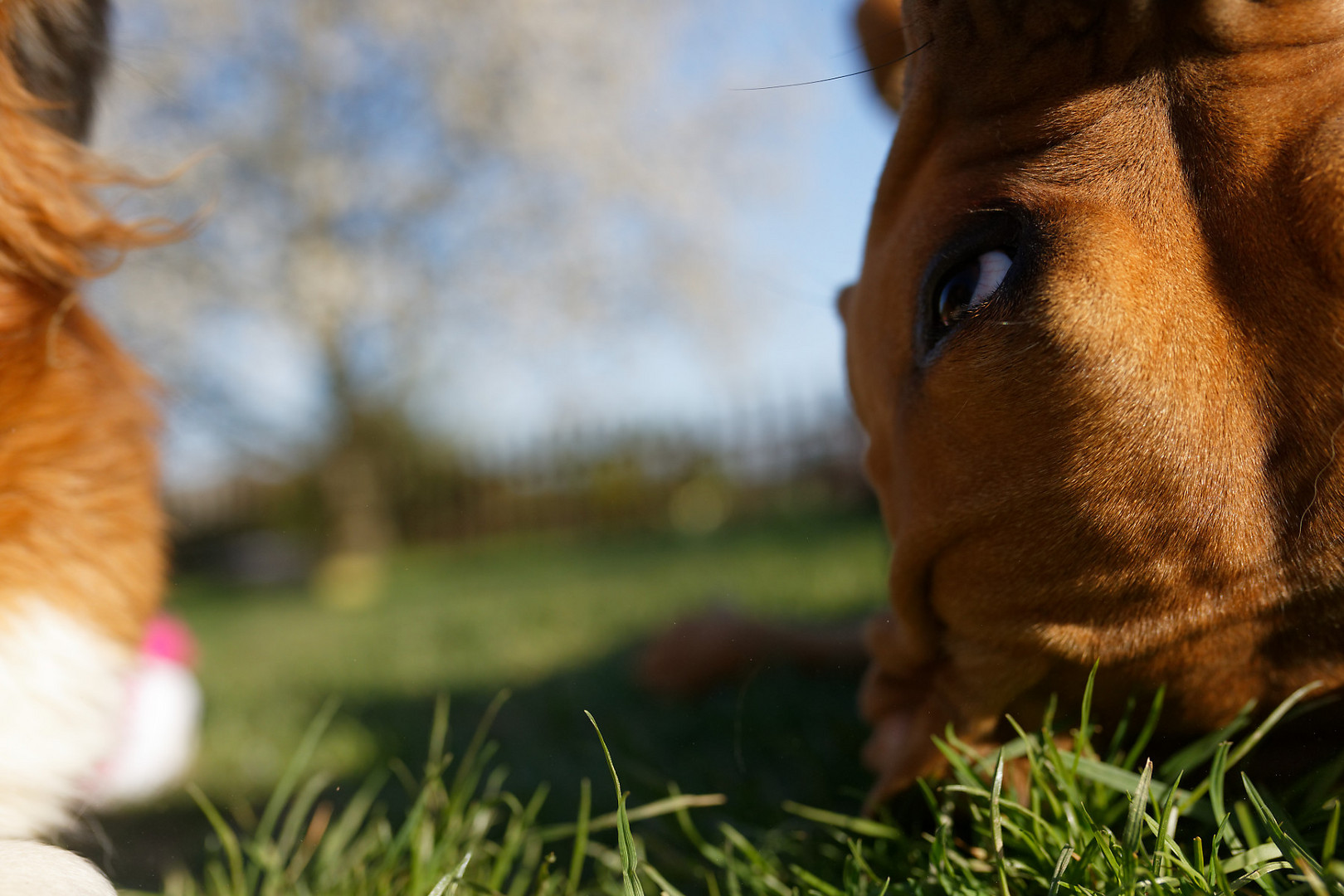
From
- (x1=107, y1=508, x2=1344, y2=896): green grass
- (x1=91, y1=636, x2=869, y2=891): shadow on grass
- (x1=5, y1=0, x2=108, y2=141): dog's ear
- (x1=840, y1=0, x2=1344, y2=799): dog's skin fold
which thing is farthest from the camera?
(x1=91, y1=636, x2=869, y2=891): shadow on grass

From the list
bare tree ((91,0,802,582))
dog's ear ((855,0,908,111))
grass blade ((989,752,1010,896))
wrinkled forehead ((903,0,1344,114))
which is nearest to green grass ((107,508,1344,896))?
grass blade ((989,752,1010,896))

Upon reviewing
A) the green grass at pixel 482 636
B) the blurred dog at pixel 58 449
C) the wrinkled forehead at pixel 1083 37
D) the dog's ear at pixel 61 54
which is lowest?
the green grass at pixel 482 636

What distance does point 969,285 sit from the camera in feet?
2.94

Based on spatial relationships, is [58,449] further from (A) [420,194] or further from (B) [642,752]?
(A) [420,194]

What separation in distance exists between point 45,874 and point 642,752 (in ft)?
3.65

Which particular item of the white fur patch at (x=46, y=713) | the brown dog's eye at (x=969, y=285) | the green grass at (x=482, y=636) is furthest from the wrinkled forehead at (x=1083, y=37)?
the green grass at (x=482, y=636)

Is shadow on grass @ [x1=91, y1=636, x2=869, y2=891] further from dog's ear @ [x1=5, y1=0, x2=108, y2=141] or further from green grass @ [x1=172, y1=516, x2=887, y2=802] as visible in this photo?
dog's ear @ [x1=5, y1=0, x2=108, y2=141]

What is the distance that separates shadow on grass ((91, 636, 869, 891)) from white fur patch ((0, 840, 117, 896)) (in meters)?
0.19

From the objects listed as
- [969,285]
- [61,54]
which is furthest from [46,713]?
[969,285]

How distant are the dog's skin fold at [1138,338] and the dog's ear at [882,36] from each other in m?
0.30

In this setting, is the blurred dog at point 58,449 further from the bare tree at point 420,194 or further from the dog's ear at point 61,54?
the bare tree at point 420,194

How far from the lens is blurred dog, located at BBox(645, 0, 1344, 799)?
788 millimetres

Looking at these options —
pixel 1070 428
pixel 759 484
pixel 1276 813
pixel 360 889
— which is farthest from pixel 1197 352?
pixel 759 484

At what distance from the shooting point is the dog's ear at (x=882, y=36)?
1.24 meters
